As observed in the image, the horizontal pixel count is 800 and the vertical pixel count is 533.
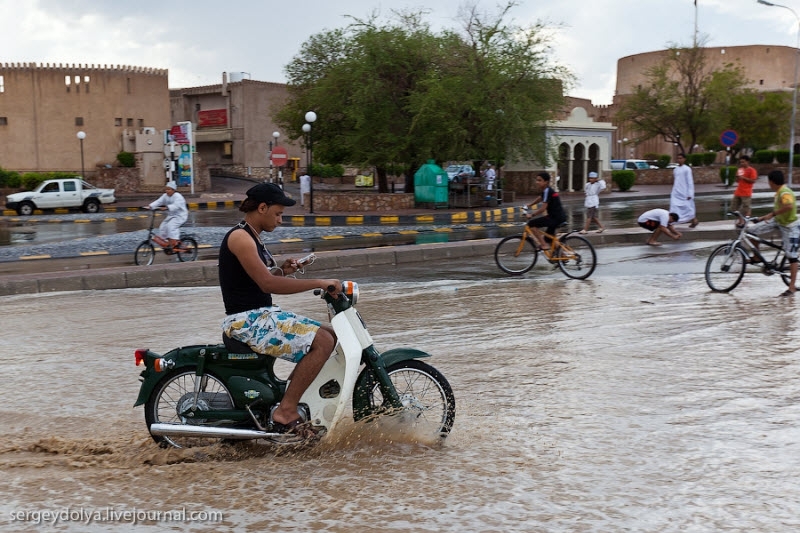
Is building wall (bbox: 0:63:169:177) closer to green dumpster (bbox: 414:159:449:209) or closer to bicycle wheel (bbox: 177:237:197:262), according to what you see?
green dumpster (bbox: 414:159:449:209)

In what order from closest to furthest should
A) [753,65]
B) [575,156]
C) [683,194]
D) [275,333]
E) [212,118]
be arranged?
[275,333] < [683,194] < [575,156] < [212,118] < [753,65]

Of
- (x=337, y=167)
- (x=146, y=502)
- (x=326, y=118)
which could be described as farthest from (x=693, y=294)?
(x=337, y=167)

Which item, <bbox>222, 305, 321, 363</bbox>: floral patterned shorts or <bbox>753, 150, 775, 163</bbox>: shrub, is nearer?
<bbox>222, 305, 321, 363</bbox>: floral patterned shorts

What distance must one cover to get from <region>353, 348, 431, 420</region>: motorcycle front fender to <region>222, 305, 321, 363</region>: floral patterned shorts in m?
0.39

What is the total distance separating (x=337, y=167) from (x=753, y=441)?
55.1m

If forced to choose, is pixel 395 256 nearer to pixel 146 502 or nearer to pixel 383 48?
pixel 146 502

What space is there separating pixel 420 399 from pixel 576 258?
782 centimetres

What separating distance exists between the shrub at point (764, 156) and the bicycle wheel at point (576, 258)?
58393 mm

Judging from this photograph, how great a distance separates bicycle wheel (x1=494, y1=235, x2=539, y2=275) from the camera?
12.8 metres

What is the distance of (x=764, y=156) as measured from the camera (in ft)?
212

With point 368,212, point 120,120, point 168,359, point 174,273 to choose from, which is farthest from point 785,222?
point 120,120

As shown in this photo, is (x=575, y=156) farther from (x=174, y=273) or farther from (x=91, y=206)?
(x=174, y=273)

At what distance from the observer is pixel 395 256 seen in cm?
1529

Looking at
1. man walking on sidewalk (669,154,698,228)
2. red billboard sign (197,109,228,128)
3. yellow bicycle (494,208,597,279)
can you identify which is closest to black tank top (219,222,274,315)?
yellow bicycle (494,208,597,279)
